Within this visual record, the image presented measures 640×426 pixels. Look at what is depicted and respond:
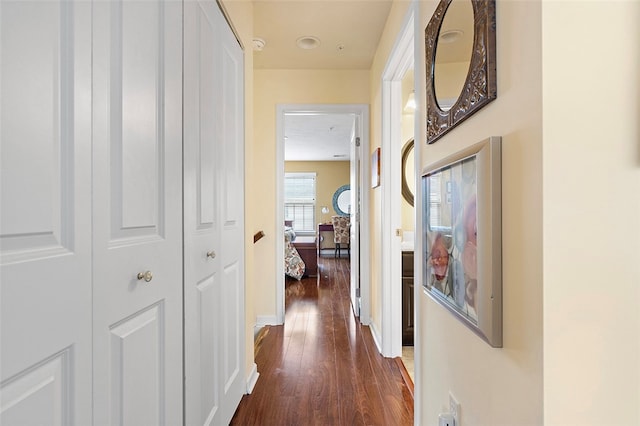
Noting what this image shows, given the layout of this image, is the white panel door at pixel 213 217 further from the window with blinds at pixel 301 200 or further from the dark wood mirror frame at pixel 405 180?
the window with blinds at pixel 301 200

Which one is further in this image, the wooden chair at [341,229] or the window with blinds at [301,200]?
the window with blinds at [301,200]

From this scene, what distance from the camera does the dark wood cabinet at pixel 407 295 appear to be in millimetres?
2648

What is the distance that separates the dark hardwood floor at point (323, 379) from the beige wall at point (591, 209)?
127 centimetres

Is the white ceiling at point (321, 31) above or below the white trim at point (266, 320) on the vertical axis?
above

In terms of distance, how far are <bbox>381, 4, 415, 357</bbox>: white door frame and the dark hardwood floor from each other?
24 cm

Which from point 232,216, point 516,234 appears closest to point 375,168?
point 232,216

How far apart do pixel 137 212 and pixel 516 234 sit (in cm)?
97

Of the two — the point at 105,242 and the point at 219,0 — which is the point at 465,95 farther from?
the point at 219,0

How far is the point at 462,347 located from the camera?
1.10m

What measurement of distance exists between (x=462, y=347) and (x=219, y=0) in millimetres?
1773

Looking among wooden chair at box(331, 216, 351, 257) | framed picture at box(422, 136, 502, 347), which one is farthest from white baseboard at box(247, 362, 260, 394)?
wooden chair at box(331, 216, 351, 257)

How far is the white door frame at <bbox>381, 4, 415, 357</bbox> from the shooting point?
252cm

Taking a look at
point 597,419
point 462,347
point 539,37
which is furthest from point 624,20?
point 462,347

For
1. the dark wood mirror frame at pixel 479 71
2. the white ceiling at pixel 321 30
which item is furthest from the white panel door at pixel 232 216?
the dark wood mirror frame at pixel 479 71
